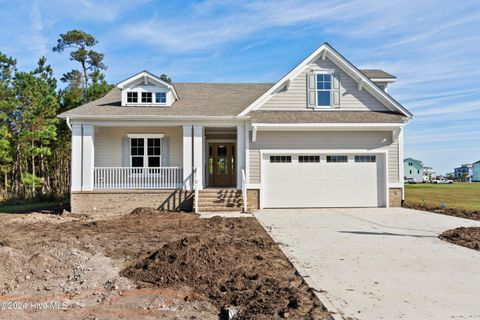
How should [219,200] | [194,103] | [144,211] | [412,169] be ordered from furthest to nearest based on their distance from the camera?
[412,169] → [194,103] → [219,200] → [144,211]

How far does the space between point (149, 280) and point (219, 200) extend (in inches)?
380

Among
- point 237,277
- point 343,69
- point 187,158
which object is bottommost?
point 237,277

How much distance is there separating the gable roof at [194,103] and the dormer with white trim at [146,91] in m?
0.37

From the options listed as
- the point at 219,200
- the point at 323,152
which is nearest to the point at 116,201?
the point at 219,200

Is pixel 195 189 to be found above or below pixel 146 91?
below

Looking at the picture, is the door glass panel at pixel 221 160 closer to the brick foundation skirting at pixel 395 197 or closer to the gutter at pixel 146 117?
the gutter at pixel 146 117

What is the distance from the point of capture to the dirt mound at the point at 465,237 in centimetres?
781

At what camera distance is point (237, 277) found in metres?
5.23

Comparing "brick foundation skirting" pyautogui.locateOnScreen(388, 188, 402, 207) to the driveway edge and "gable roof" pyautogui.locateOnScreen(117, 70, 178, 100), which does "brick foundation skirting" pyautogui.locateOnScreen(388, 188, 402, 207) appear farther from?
"gable roof" pyautogui.locateOnScreen(117, 70, 178, 100)

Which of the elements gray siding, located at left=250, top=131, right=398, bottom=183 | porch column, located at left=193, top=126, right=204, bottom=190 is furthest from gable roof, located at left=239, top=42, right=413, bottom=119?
porch column, located at left=193, top=126, right=204, bottom=190

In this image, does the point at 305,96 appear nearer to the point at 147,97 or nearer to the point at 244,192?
the point at 244,192

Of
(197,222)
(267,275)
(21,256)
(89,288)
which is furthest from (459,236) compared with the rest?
(21,256)

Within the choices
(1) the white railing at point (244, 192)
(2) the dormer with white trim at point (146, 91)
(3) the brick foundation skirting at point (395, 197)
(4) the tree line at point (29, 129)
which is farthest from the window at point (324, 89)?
(4) the tree line at point (29, 129)

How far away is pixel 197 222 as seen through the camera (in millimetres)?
11078
